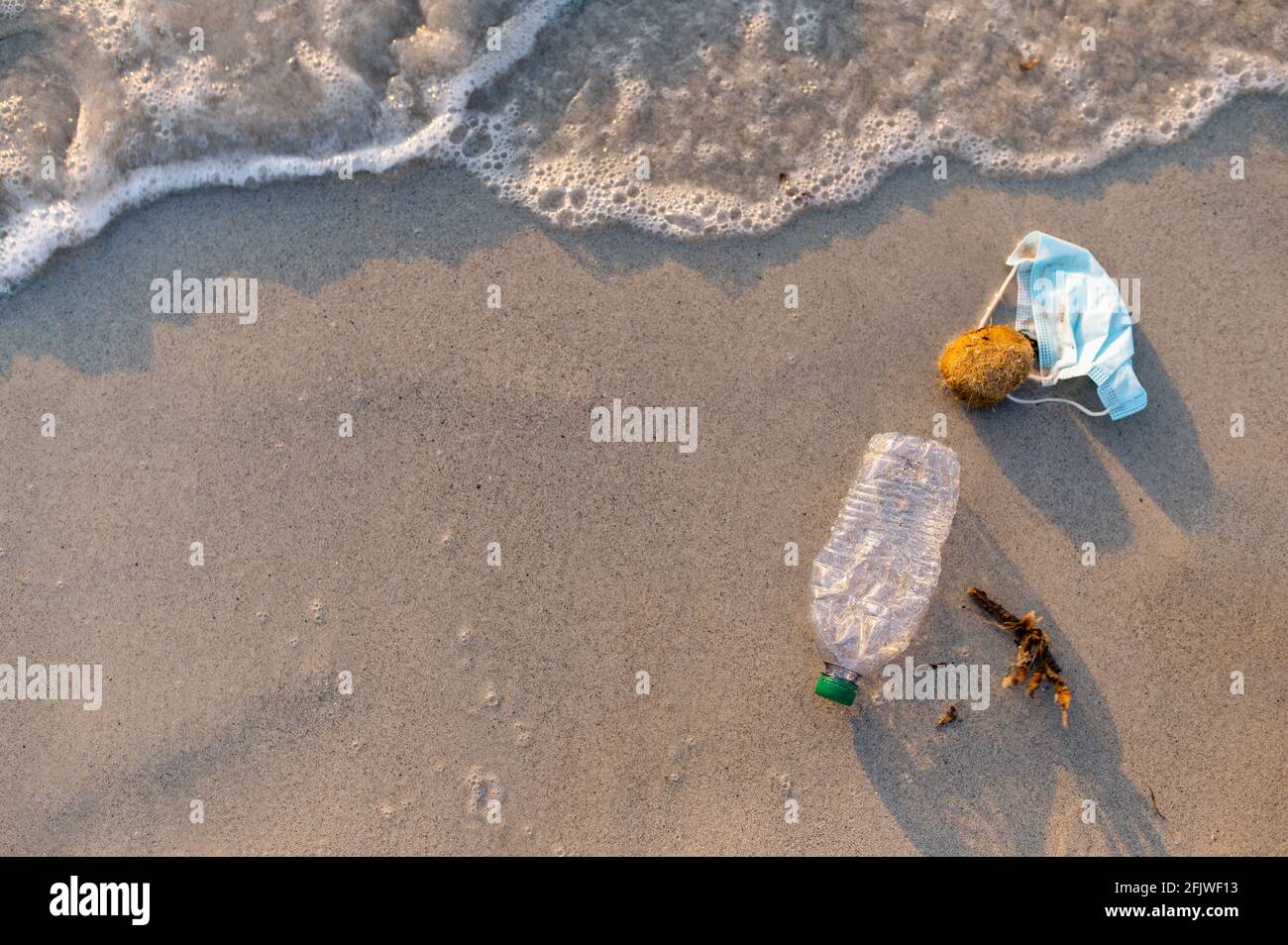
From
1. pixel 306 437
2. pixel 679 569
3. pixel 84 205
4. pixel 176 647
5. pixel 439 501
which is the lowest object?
pixel 176 647

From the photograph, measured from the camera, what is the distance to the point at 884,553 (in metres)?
4.32

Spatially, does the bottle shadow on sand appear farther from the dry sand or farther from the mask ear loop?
the mask ear loop

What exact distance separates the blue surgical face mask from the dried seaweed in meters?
1.09

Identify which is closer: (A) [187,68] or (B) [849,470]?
(B) [849,470]

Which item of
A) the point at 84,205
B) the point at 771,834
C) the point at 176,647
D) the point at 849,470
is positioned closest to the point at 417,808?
the point at 176,647

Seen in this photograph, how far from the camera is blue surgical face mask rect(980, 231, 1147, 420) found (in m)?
4.30

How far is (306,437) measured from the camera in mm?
4406

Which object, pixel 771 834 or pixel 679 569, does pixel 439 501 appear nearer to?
pixel 679 569

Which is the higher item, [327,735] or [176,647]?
[176,647]

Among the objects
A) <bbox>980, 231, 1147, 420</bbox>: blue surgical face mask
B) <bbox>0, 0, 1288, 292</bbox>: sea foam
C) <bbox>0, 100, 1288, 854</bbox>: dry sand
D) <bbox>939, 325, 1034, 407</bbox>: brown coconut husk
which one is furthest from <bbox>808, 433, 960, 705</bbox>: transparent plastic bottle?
<bbox>0, 0, 1288, 292</bbox>: sea foam

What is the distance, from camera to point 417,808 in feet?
14.1

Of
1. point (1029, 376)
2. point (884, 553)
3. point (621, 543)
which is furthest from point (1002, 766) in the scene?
point (621, 543)

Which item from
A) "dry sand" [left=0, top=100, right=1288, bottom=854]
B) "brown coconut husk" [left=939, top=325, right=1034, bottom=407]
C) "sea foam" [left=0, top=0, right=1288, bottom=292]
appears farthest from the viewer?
"sea foam" [left=0, top=0, right=1288, bottom=292]

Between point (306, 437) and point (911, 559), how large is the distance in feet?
10.5
